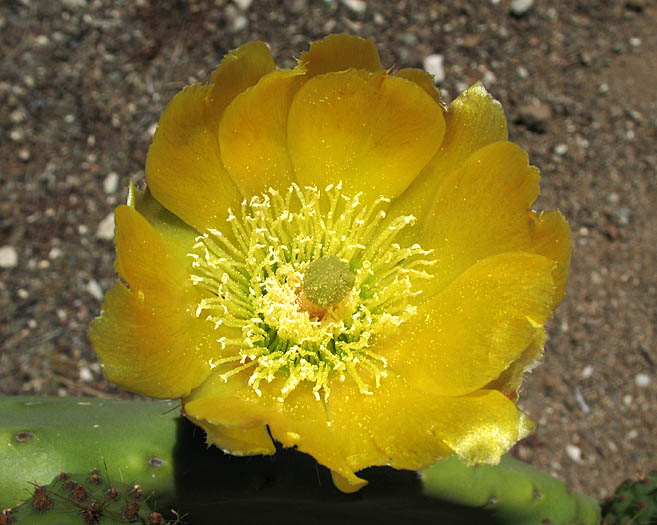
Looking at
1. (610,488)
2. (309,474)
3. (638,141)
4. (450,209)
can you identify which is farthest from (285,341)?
(638,141)

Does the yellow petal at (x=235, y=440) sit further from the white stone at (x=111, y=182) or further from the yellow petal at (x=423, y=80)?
the white stone at (x=111, y=182)

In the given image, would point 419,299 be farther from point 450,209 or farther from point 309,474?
point 309,474

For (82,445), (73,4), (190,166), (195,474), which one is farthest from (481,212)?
(73,4)

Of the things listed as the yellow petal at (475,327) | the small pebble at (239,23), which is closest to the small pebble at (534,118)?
the small pebble at (239,23)

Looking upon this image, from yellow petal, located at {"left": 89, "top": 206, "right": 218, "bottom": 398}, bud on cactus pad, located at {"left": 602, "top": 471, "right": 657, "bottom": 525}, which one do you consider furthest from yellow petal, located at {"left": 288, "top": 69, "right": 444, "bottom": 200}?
bud on cactus pad, located at {"left": 602, "top": 471, "right": 657, "bottom": 525}

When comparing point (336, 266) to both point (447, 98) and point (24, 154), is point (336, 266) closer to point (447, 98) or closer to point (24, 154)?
point (447, 98)

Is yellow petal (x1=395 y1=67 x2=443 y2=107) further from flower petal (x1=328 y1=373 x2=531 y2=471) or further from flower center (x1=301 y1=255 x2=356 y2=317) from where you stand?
flower petal (x1=328 y1=373 x2=531 y2=471)
